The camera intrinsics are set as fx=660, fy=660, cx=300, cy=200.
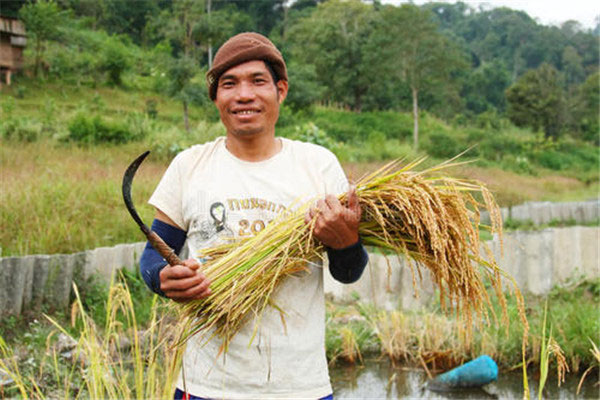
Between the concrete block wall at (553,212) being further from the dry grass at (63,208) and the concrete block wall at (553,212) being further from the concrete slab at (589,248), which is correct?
the dry grass at (63,208)

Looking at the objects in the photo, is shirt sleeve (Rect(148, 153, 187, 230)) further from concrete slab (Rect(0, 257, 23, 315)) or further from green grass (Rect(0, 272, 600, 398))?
concrete slab (Rect(0, 257, 23, 315))

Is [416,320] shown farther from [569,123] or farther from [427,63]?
[569,123]

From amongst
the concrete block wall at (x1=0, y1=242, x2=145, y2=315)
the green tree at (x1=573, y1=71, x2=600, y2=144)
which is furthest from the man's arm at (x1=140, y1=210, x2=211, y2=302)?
the green tree at (x1=573, y1=71, x2=600, y2=144)

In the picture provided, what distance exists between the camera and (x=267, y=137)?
1823 millimetres

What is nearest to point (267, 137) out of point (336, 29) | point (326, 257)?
point (326, 257)

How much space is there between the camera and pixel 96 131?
13.0 metres

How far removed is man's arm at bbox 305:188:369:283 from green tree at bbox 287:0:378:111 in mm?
33710

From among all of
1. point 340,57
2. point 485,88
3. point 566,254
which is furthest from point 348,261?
point 485,88

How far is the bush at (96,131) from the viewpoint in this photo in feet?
42.0

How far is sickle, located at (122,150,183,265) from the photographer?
1.47 meters

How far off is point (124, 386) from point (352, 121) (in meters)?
29.6

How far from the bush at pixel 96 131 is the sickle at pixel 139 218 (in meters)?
11.5

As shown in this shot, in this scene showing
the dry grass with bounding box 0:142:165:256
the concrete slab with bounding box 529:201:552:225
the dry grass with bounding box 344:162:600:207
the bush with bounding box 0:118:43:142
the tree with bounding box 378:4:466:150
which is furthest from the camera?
the tree with bounding box 378:4:466:150

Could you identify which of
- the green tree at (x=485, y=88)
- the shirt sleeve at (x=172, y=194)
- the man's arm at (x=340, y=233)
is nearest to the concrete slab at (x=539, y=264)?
the man's arm at (x=340, y=233)
